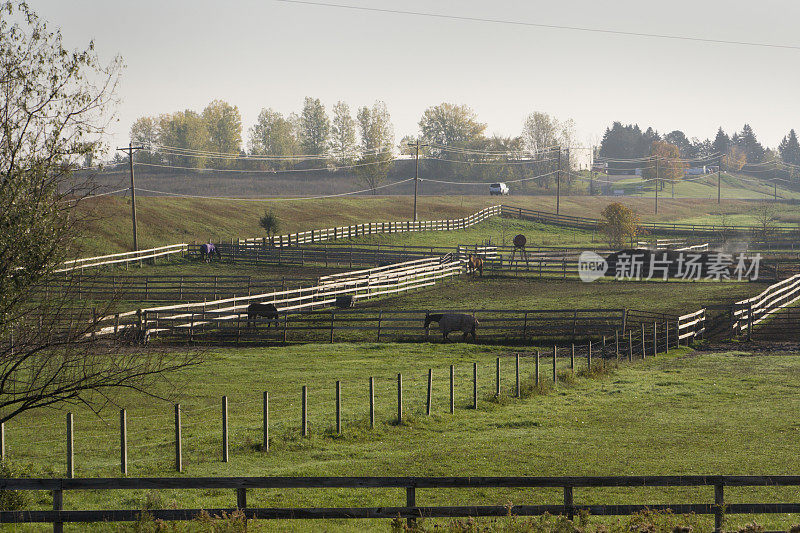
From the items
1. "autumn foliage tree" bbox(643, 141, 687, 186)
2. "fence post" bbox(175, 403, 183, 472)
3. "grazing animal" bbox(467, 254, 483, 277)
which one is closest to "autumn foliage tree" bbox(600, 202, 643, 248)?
"grazing animal" bbox(467, 254, 483, 277)

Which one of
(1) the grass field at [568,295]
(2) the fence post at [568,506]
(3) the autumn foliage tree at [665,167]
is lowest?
(1) the grass field at [568,295]

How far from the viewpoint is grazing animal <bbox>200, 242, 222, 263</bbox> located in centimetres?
6141

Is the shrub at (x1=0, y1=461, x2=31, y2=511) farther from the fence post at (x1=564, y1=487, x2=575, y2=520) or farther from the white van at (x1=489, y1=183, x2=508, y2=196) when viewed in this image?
the white van at (x1=489, y1=183, x2=508, y2=196)

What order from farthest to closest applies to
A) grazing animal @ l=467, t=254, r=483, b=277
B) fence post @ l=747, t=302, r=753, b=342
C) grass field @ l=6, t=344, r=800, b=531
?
grazing animal @ l=467, t=254, r=483, b=277 → fence post @ l=747, t=302, r=753, b=342 → grass field @ l=6, t=344, r=800, b=531

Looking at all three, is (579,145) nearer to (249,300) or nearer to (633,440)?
(249,300)

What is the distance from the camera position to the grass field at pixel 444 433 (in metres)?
13.9

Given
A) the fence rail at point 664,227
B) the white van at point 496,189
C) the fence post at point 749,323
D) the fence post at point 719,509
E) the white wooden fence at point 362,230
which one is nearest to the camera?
the fence post at point 719,509

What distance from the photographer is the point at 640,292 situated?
46.7 meters

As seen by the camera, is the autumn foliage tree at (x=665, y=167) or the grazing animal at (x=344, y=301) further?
the autumn foliage tree at (x=665, y=167)

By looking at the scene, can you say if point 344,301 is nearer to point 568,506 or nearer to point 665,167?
point 568,506

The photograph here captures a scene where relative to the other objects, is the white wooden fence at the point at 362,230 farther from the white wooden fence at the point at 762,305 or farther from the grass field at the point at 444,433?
the grass field at the point at 444,433

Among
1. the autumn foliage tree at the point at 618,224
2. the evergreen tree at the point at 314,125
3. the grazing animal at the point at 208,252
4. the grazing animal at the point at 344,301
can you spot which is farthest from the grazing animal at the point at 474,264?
the evergreen tree at the point at 314,125

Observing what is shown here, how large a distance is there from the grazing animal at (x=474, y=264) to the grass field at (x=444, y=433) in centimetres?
2678

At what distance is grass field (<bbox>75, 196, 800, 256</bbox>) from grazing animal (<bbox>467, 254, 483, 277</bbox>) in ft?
75.9
